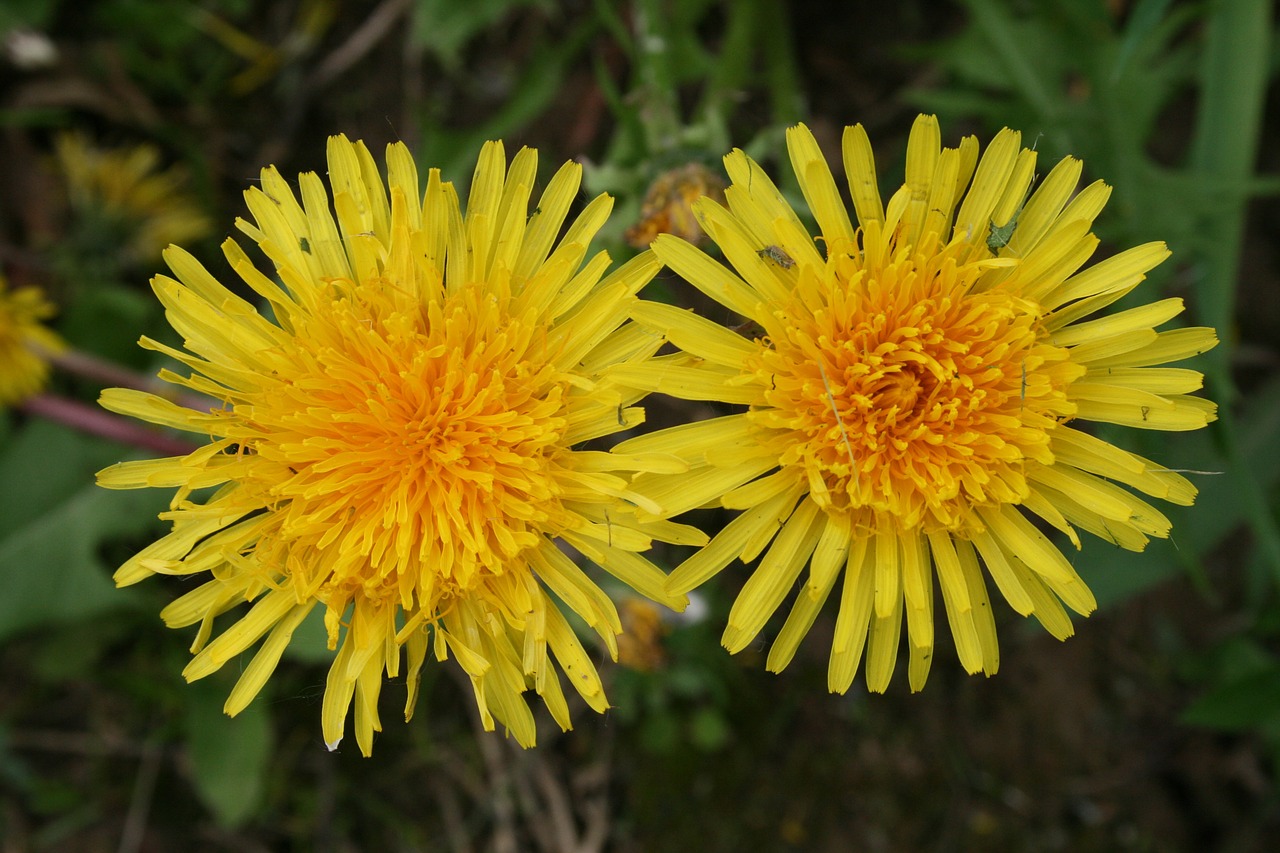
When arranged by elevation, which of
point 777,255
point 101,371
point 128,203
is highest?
point 777,255

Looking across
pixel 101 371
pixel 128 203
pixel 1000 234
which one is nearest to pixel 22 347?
pixel 101 371

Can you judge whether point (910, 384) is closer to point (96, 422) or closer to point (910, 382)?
point (910, 382)

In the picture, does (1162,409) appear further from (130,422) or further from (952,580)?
(130,422)

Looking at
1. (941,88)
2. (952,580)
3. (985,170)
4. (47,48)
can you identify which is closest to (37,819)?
(47,48)

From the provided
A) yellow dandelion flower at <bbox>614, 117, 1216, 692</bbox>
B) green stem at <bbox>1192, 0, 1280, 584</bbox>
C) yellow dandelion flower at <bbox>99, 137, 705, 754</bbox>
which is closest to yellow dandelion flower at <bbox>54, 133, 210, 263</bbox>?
yellow dandelion flower at <bbox>99, 137, 705, 754</bbox>

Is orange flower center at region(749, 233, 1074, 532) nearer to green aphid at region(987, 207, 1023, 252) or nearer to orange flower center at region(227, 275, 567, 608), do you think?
green aphid at region(987, 207, 1023, 252)

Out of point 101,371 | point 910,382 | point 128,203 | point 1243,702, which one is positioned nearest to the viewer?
point 910,382
